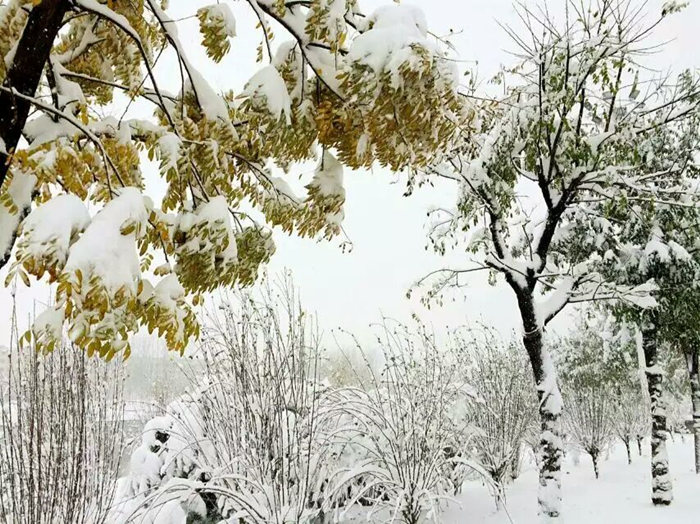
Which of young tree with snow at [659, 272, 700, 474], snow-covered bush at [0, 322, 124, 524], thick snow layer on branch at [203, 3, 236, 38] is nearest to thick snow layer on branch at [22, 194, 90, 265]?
thick snow layer on branch at [203, 3, 236, 38]

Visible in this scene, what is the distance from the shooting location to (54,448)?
3.53 m

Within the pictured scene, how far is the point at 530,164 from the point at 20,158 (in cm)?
629

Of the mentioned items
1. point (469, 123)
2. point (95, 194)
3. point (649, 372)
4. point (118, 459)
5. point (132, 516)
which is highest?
point (469, 123)

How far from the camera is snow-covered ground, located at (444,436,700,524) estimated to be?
8.77 metres

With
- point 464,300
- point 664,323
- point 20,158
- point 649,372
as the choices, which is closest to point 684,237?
point 664,323

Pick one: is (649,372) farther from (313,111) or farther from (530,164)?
(313,111)

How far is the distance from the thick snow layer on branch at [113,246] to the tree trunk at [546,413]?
657 centimetres

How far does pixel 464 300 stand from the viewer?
348 inches

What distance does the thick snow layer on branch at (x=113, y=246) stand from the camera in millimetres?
1458

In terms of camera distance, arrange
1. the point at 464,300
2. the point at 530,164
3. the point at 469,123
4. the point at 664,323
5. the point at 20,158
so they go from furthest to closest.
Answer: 1. the point at 664,323
2. the point at 464,300
3. the point at 530,164
4. the point at 469,123
5. the point at 20,158

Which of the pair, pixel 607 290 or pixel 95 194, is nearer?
pixel 95 194

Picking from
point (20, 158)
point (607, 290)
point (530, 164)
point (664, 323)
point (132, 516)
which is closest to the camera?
point (20, 158)

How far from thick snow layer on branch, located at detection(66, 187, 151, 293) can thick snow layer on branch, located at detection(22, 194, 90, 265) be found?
45 mm

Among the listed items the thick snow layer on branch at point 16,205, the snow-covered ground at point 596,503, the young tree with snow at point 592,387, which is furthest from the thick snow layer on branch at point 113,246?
the young tree with snow at point 592,387
